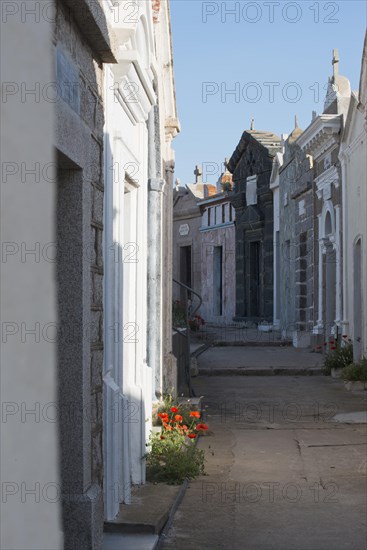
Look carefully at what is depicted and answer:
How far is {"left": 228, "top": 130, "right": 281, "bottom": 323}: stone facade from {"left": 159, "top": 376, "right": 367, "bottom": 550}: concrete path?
14244 mm

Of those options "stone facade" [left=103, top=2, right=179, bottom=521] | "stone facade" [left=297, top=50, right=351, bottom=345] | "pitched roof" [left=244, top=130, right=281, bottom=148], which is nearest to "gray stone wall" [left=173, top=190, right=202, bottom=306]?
"pitched roof" [left=244, top=130, right=281, bottom=148]

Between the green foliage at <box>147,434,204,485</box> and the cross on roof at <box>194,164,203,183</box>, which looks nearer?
the green foliage at <box>147,434,204,485</box>

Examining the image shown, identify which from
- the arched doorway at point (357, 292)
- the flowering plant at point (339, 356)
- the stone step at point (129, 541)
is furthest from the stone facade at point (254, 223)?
the stone step at point (129, 541)

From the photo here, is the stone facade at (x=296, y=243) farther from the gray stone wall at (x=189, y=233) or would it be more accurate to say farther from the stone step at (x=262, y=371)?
the gray stone wall at (x=189, y=233)

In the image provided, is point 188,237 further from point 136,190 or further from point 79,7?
point 79,7

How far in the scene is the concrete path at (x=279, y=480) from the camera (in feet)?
19.0

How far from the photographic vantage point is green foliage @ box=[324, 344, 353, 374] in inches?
620

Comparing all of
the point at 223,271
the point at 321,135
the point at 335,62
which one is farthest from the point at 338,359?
the point at 223,271

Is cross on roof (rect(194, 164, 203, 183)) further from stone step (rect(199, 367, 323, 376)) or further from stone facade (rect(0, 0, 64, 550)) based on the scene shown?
stone facade (rect(0, 0, 64, 550))

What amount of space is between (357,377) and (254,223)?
561 inches

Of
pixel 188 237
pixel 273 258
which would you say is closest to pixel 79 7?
pixel 273 258

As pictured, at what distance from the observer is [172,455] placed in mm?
7270

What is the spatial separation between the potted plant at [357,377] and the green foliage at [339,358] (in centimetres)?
155

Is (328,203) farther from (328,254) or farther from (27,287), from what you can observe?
(27,287)
